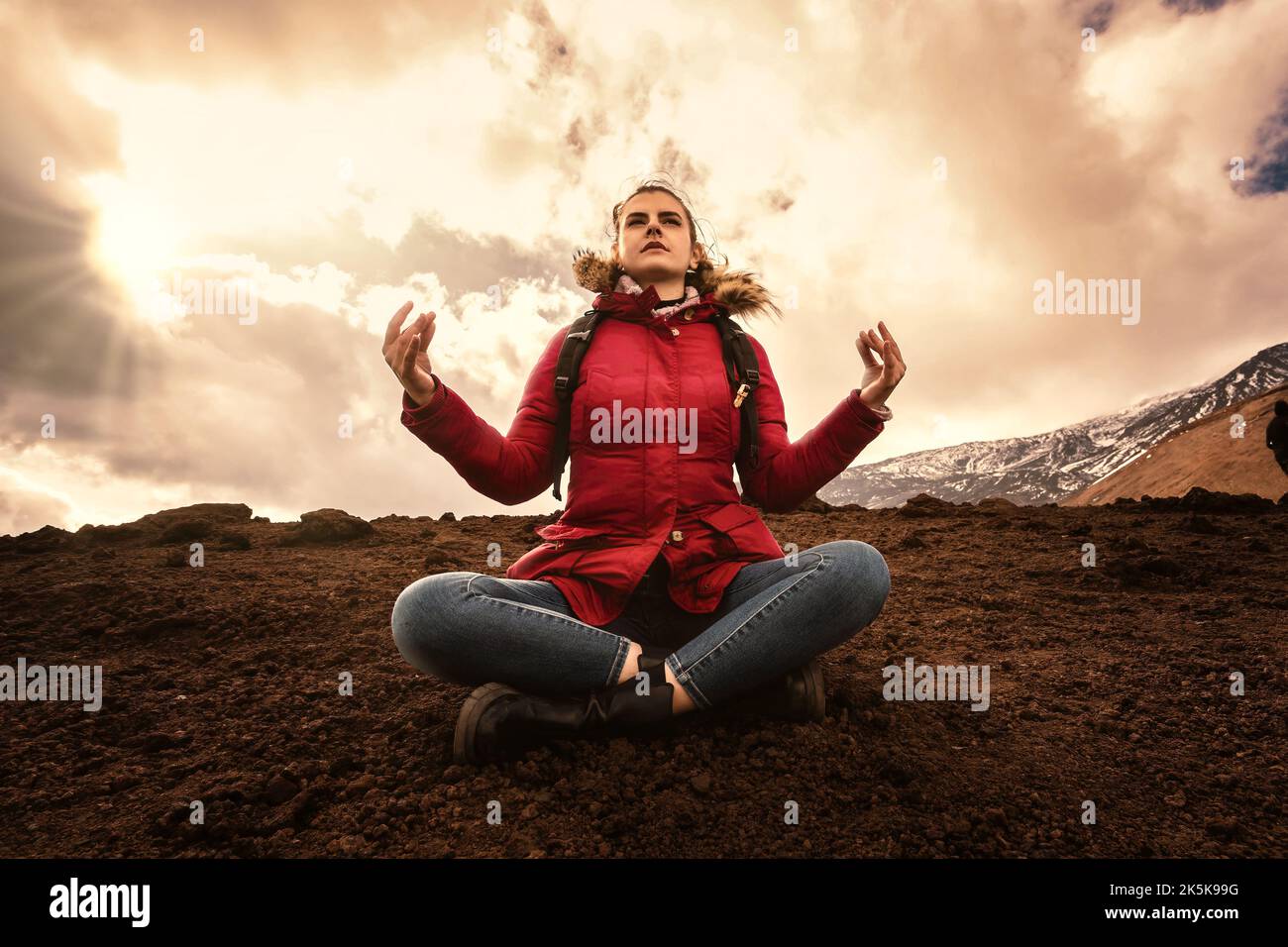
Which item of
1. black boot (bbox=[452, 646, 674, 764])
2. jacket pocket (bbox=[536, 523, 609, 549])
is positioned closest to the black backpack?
jacket pocket (bbox=[536, 523, 609, 549])

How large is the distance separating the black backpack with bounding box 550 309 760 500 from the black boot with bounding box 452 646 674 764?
3.14ft

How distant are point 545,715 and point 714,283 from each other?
2290 millimetres

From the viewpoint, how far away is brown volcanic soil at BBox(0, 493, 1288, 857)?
81.2 inches

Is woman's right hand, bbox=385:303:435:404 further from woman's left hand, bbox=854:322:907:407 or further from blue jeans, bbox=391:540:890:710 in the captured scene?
woman's left hand, bbox=854:322:907:407

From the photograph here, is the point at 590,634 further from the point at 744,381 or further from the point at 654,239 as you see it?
the point at 654,239

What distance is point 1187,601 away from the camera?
4477mm

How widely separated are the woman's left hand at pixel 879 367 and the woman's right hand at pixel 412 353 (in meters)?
1.83

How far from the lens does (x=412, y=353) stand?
245 centimetres

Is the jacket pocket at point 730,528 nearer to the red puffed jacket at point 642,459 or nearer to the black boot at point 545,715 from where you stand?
the red puffed jacket at point 642,459

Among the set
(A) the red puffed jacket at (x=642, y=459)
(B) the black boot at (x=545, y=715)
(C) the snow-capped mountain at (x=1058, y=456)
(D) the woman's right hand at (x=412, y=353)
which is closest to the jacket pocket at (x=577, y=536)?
(A) the red puffed jacket at (x=642, y=459)

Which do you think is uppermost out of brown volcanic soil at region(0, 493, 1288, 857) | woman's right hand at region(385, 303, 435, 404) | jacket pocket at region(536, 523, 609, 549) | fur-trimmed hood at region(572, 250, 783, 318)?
fur-trimmed hood at region(572, 250, 783, 318)

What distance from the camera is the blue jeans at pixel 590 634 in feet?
7.81
